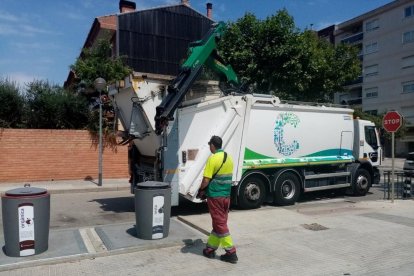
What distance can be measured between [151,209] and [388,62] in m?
51.8

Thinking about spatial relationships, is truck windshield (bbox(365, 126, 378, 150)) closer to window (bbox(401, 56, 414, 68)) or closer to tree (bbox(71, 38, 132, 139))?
tree (bbox(71, 38, 132, 139))

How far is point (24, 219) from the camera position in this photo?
615 cm

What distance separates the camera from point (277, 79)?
2034 centimetres

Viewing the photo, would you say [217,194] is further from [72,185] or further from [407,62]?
[407,62]

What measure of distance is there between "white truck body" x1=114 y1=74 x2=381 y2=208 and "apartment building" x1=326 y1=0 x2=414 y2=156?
123ft

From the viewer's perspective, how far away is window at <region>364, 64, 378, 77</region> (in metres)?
54.5

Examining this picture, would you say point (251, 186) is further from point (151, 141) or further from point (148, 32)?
point (148, 32)

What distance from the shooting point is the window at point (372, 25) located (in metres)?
54.7

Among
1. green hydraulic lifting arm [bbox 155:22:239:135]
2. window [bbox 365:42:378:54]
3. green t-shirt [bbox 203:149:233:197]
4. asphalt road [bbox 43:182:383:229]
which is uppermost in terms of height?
window [bbox 365:42:378:54]

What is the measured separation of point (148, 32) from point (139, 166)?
21710 millimetres

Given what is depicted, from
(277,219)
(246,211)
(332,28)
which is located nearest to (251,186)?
(246,211)

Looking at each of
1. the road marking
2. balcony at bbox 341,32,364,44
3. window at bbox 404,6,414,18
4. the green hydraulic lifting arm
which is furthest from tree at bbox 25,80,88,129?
balcony at bbox 341,32,364,44

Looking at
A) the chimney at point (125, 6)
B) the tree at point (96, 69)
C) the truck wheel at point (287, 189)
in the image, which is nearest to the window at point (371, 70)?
the chimney at point (125, 6)

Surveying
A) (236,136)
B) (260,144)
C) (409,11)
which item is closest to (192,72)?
(236,136)
